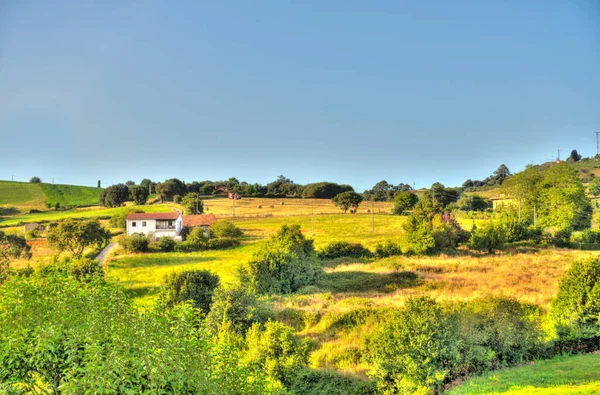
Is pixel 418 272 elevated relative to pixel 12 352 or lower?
lower

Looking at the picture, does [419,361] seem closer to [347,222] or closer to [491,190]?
[347,222]

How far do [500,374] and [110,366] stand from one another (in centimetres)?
1437

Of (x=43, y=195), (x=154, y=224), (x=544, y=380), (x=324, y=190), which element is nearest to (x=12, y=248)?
(x=154, y=224)

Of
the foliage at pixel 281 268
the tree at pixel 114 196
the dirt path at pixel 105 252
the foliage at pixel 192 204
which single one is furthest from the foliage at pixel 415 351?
the tree at pixel 114 196

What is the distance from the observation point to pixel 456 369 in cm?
1437

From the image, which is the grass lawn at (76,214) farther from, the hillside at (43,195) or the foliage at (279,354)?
the foliage at (279,354)

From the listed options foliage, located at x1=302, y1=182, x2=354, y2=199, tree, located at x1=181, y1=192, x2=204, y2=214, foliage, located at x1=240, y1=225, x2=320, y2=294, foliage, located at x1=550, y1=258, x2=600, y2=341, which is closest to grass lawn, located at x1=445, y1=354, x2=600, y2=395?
foliage, located at x1=550, y1=258, x2=600, y2=341

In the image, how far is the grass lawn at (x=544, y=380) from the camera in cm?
1097

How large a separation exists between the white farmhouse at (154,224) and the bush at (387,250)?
26.0m

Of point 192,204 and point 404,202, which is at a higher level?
point 192,204

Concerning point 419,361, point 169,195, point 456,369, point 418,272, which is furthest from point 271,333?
point 169,195

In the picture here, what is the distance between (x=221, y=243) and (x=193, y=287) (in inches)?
850

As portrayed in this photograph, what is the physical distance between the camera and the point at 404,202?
61844 mm

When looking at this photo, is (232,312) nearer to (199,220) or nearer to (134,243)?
(134,243)
